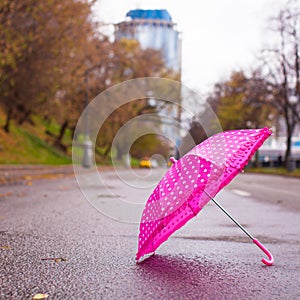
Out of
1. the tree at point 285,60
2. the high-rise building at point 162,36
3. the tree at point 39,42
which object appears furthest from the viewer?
the tree at point 285,60

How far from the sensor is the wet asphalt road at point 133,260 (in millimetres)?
3613

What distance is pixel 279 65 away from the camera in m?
38.6

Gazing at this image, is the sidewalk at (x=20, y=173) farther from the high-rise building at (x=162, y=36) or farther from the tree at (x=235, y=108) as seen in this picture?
the tree at (x=235, y=108)

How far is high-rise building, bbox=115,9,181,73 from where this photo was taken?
18969mm

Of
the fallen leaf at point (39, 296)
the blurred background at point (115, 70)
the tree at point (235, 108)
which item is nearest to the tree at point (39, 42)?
the blurred background at point (115, 70)

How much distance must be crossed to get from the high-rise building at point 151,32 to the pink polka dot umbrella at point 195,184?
9.19 meters

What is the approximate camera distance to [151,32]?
1355 inches

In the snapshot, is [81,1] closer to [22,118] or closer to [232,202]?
[232,202]

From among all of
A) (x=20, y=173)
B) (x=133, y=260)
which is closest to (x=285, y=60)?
(x=20, y=173)

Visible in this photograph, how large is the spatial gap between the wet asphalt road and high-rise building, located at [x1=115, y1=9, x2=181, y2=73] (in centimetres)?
712

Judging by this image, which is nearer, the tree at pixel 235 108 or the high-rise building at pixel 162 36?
the high-rise building at pixel 162 36

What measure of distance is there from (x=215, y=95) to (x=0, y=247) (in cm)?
5186

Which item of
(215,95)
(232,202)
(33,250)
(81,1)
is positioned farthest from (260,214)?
(215,95)

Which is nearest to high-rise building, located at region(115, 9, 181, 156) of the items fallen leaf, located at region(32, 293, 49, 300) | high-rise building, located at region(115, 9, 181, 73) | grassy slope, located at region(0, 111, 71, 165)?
high-rise building, located at region(115, 9, 181, 73)
